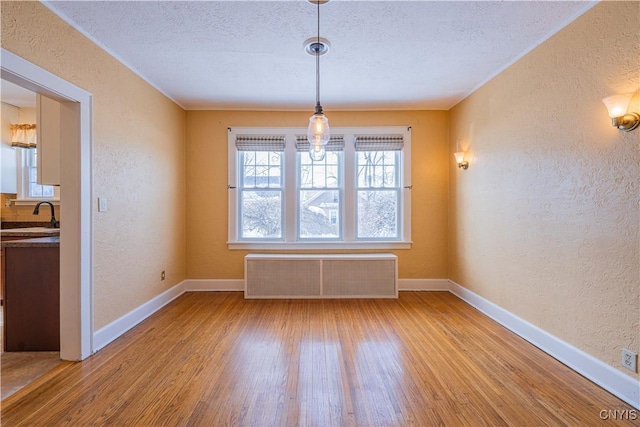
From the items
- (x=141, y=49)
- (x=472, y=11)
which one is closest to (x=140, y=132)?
(x=141, y=49)

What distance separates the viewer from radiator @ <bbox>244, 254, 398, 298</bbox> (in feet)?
13.6

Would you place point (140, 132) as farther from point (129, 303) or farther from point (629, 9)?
point (629, 9)

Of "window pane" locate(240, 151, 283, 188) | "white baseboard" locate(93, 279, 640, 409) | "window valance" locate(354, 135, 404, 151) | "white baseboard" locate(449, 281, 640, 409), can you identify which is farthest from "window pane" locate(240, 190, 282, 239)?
"white baseboard" locate(449, 281, 640, 409)

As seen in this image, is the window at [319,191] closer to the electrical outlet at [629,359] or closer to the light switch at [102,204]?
the light switch at [102,204]

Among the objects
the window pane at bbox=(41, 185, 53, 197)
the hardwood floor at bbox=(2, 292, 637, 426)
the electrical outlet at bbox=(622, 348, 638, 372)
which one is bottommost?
the hardwood floor at bbox=(2, 292, 637, 426)

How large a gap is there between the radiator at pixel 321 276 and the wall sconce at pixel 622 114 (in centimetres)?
269

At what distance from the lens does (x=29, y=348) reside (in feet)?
8.45

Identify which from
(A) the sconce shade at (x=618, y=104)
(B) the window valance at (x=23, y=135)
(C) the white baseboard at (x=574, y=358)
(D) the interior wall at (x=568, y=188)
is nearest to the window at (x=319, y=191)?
(D) the interior wall at (x=568, y=188)

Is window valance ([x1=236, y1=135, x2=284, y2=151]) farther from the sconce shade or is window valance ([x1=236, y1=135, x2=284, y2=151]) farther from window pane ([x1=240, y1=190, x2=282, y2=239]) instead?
the sconce shade

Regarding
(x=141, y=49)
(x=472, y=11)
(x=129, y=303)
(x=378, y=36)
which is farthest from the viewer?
(x=129, y=303)

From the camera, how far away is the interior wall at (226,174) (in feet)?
14.6

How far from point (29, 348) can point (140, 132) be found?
2.16 m

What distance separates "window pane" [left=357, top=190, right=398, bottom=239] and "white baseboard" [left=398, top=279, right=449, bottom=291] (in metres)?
0.68

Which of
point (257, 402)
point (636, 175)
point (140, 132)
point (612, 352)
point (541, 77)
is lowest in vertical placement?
point (257, 402)
